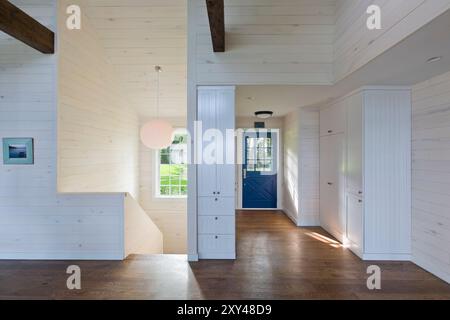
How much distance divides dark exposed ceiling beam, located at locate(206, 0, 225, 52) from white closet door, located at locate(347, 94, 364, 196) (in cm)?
Answer: 204

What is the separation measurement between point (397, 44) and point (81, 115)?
409 cm

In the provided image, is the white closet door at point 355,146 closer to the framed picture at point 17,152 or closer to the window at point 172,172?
the window at point 172,172

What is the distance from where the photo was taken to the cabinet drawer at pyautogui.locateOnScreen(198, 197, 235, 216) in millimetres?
3350

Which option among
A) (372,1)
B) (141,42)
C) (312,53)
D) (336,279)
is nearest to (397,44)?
(372,1)

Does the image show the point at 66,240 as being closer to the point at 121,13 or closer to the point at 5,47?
the point at 5,47

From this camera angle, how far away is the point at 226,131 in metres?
3.34

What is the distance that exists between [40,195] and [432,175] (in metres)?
5.02

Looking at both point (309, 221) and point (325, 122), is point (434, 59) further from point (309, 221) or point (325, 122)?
point (309, 221)

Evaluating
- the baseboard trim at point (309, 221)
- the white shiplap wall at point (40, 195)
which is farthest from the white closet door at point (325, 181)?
the white shiplap wall at point (40, 195)

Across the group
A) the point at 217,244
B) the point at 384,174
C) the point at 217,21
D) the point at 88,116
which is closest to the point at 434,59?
the point at 384,174

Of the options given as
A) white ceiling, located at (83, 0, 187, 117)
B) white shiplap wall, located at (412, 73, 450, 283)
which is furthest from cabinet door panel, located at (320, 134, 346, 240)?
white ceiling, located at (83, 0, 187, 117)

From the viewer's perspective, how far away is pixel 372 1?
2469 millimetres

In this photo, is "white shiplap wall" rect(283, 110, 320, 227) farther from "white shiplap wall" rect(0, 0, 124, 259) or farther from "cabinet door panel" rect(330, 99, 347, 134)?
"white shiplap wall" rect(0, 0, 124, 259)

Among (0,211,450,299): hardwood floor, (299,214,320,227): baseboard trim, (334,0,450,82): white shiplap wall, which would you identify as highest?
(334,0,450,82): white shiplap wall
